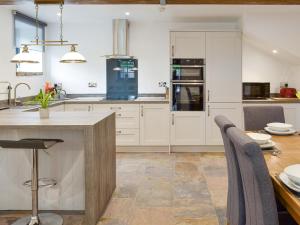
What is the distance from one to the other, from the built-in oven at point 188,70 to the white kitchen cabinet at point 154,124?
21.3 inches

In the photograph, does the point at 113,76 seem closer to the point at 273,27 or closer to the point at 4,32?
the point at 4,32

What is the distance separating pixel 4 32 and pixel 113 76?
6.80ft

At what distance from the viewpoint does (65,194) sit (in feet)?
11.1

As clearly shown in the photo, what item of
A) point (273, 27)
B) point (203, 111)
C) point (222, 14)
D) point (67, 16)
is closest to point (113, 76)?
point (67, 16)

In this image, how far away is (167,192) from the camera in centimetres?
397

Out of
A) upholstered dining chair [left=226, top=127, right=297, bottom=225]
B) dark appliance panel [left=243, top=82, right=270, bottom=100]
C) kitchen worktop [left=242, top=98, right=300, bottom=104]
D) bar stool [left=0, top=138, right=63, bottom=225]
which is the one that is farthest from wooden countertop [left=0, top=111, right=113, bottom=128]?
dark appliance panel [left=243, top=82, right=270, bottom=100]

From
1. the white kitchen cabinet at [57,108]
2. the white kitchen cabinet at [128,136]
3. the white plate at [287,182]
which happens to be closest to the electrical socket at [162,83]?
the white kitchen cabinet at [128,136]

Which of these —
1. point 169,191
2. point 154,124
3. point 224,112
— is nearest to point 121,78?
point 154,124

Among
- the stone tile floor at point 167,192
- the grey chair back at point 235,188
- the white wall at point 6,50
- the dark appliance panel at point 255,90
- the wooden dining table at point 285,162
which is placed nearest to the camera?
the wooden dining table at point 285,162

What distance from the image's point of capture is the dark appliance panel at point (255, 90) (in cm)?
604

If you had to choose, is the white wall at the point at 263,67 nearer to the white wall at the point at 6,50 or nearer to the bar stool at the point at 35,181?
the white wall at the point at 6,50

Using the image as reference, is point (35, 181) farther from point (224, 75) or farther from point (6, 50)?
point (224, 75)

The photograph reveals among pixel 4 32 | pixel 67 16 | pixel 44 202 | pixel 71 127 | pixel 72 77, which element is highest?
pixel 67 16

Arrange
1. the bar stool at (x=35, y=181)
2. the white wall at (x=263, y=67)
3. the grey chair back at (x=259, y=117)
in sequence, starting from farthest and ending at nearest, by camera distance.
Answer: the white wall at (x=263, y=67) < the grey chair back at (x=259, y=117) < the bar stool at (x=35, y=181)
